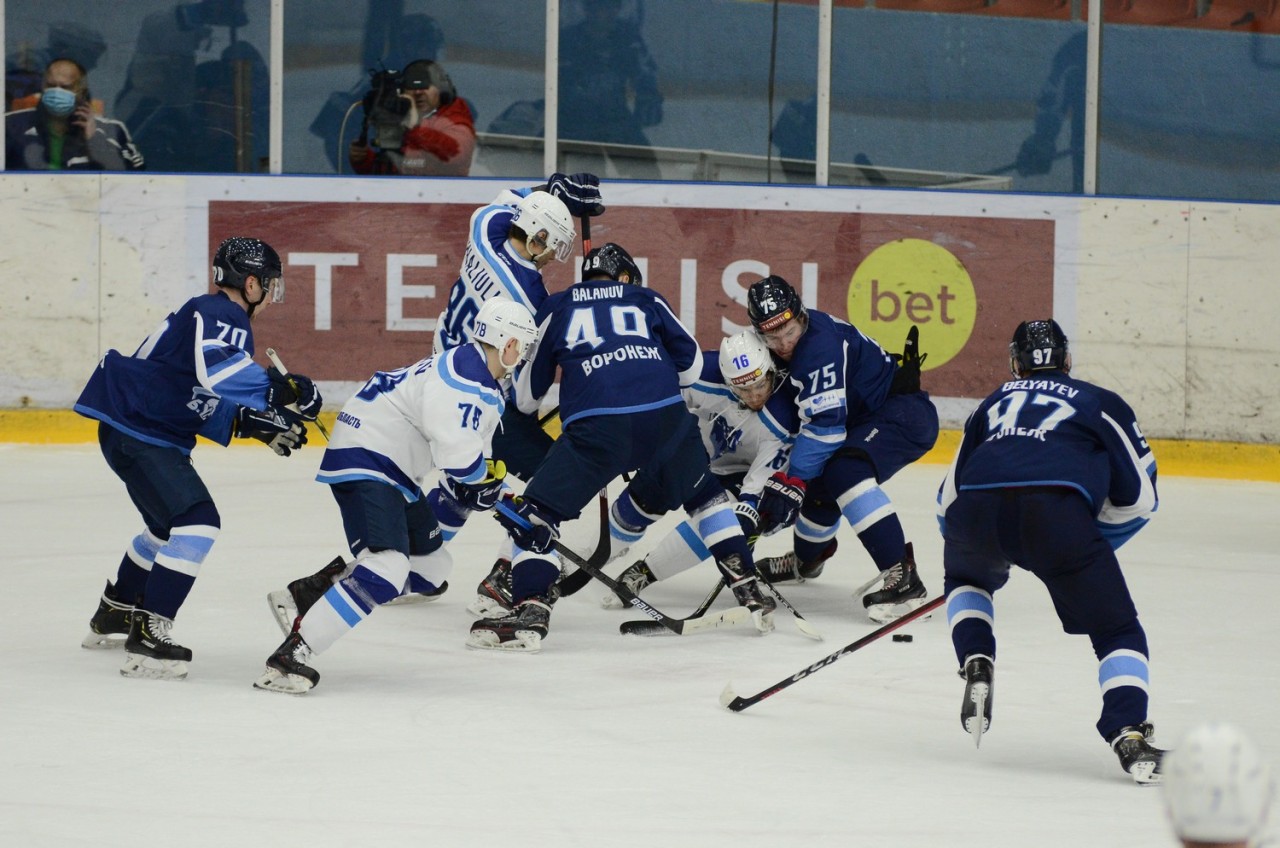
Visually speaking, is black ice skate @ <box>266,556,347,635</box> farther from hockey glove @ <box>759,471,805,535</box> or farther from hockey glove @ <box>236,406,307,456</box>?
hockey glove @ <box>759,471,805,535</box>

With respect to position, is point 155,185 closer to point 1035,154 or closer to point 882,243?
point 882,243

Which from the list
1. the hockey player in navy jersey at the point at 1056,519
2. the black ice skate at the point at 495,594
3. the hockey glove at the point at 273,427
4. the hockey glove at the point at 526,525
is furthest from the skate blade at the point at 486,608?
the hockey player in navy jersey at the point at 1056,519

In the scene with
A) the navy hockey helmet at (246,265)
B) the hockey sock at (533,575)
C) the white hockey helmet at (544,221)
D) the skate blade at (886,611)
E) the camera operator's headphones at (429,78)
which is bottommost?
the skate blade at (886,611)

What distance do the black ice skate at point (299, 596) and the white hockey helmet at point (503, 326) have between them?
81 centimetres

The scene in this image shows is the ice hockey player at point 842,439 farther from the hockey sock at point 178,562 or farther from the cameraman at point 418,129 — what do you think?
the cameraman at point 418,129

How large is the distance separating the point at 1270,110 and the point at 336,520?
455cm

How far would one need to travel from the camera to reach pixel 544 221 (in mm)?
5133

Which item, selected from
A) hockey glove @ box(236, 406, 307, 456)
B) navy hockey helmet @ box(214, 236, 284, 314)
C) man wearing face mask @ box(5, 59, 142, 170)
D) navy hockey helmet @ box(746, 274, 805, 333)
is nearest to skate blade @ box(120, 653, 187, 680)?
hockey glove @ box(236, 406, 307, 456)

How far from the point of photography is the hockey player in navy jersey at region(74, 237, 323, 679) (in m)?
4.06

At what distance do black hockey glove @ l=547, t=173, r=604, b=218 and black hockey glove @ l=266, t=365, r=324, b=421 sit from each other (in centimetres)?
145

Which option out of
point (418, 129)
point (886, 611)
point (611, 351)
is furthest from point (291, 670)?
point (418, 129)

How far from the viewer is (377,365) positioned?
776cm

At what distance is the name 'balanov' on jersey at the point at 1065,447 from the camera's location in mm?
3445

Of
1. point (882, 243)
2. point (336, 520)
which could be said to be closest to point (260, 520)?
point (336, 520)
